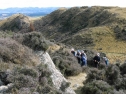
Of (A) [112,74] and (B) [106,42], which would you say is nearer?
(A) [112,74]

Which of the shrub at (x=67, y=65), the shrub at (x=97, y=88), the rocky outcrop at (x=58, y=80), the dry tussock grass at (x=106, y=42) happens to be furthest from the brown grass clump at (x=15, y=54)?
the dry tussock grass at (x=106, y=42)

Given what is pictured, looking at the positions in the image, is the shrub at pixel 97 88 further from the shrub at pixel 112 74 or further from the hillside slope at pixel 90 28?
the hillside slope at pixel 90 28

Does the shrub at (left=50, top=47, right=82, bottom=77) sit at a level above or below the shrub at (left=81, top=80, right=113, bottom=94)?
below

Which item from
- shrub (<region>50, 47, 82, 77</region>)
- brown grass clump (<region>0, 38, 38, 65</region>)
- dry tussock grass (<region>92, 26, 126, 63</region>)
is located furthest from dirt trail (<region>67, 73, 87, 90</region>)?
dry tussock grass (<region>92, 26, 126, 63</region>)

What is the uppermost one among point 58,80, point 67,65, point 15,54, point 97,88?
point 15,54

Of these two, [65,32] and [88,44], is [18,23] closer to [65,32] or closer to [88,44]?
[65,32]

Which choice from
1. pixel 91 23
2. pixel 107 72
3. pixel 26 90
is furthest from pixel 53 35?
pixel 26 90

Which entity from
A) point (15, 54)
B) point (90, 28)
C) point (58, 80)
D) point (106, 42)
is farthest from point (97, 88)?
point (90, 28)

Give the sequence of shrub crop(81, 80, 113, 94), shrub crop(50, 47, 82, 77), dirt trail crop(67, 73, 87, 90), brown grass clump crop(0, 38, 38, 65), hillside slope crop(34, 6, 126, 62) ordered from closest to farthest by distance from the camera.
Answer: shrub crop(81, 80, 113, 94) < brown grass clump crop(0, 38, 38, 65) < dirt trail crop(67, 73, 87, 90) < shrub crop(50, 47, 82, 77) < hillside slope crop(34, 6, 126, 62)

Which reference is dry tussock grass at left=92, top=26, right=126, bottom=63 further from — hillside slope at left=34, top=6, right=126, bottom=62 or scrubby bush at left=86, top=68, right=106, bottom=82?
scrubby bush at left=86, top=68, right=106, bottom=82

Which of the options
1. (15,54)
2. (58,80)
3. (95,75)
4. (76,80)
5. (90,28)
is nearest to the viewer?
(58,80)

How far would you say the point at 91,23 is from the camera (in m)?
91.1

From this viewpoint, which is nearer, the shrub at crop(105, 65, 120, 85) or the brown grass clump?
the brown grass clump

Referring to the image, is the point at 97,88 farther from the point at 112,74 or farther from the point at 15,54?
the point at 15,54
